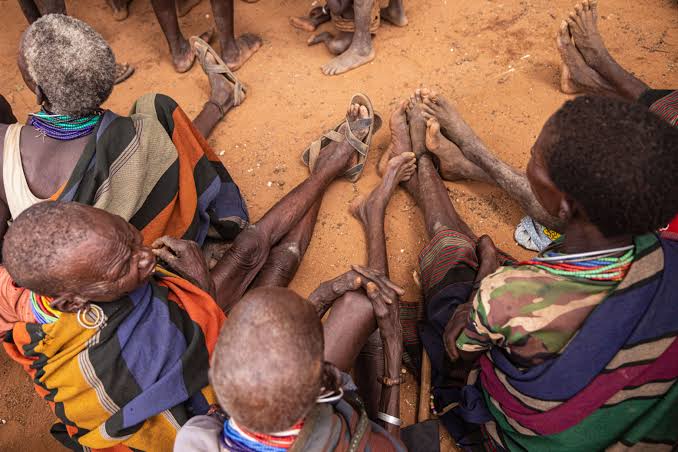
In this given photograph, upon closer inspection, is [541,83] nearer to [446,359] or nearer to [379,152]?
[379,152]

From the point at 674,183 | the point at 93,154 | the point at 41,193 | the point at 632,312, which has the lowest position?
the point at 41,193

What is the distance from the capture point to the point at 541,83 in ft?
10.9

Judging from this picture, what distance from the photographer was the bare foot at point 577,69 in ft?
9.95

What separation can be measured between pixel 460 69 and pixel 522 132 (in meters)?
0.67

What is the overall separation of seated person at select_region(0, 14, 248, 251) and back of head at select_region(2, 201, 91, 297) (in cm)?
51

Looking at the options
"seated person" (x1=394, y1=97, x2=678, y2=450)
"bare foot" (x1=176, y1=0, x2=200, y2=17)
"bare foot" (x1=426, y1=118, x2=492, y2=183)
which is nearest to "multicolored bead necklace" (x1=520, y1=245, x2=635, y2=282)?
"seated person" (x1=394, y1=97, x2=678, y2=450)

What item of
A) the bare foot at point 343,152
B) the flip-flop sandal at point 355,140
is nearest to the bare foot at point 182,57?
the flip-flop sandal at point 355,140

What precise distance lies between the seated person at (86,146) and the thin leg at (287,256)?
44cm

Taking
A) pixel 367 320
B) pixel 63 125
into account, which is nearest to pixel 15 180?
pixel 63 125

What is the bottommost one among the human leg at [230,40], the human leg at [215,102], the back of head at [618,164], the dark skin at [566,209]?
the human leg at [215,102]

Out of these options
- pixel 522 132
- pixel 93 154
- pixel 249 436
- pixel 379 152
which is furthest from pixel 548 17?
pixel 249 436

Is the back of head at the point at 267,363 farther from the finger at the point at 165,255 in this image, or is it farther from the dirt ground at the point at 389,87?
the dirt ground at the point at 389,87

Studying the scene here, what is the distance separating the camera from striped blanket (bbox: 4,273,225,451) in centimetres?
156

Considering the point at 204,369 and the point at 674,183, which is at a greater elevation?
the point at 674,183
